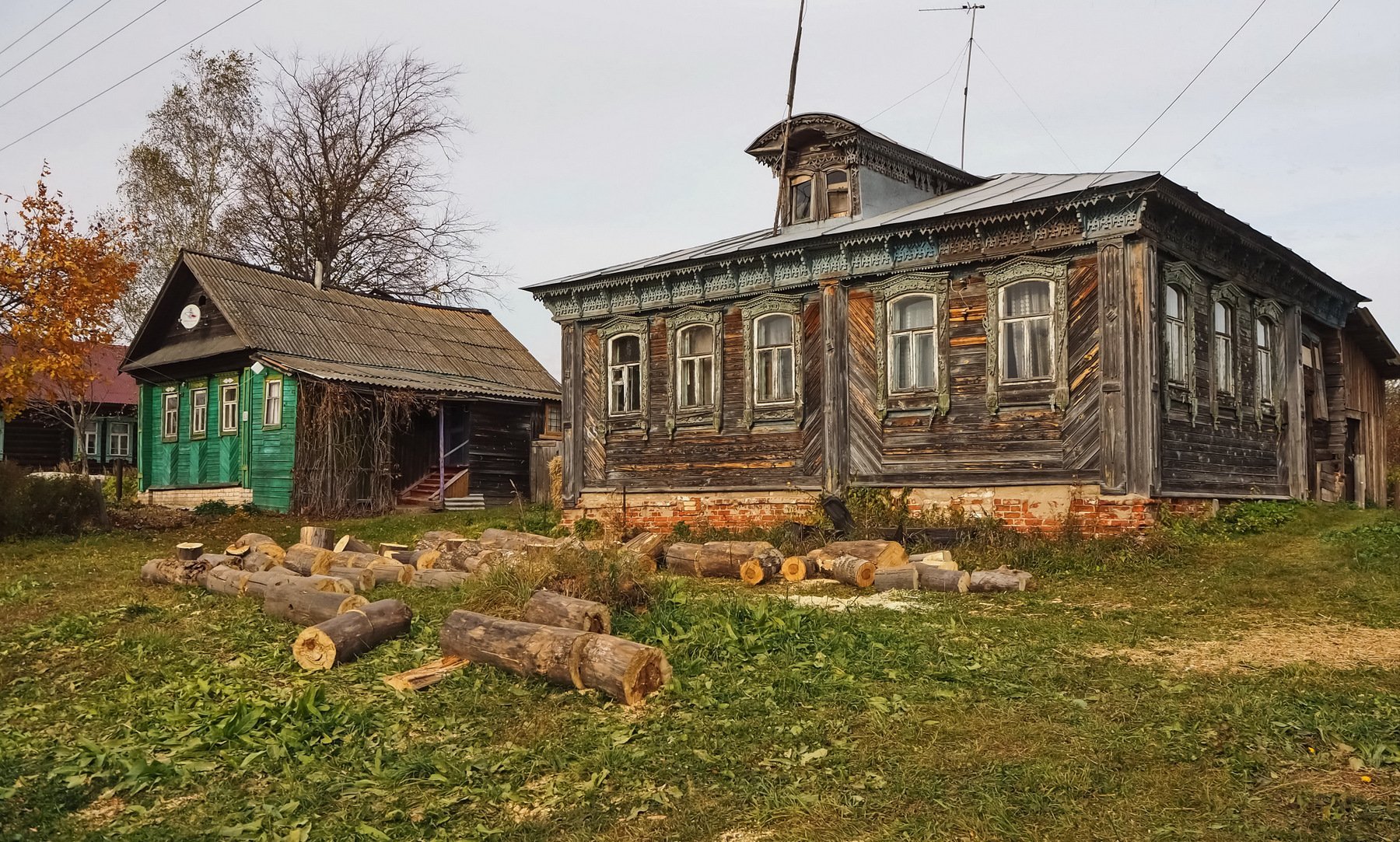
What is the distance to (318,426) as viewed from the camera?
83.8ft

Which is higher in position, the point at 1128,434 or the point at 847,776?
the point at 1128,434

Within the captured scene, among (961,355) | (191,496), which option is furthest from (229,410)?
(961,355)

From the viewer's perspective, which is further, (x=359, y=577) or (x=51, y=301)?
(x=51, y=301)

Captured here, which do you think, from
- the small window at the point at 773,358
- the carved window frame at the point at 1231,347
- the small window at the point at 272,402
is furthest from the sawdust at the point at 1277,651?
the small window at the point at 272,402

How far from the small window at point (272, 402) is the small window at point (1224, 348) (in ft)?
63.8

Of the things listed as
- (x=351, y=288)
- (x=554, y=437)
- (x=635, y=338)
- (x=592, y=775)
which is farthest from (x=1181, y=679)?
(x=351, y=288)

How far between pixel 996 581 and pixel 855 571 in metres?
1.61

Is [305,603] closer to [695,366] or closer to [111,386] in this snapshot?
[695,366]

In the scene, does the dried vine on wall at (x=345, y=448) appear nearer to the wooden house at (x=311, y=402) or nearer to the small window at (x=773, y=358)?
the wooden house at (x=311, y=402)

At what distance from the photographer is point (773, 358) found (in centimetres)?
1858

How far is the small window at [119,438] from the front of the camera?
40562 millimetres

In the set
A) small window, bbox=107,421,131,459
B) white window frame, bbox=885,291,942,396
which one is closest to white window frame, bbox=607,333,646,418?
white window frame, bbox=885,291,942,396

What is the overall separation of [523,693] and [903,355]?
34.6 feet

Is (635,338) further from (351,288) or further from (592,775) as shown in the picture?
(351,288)
